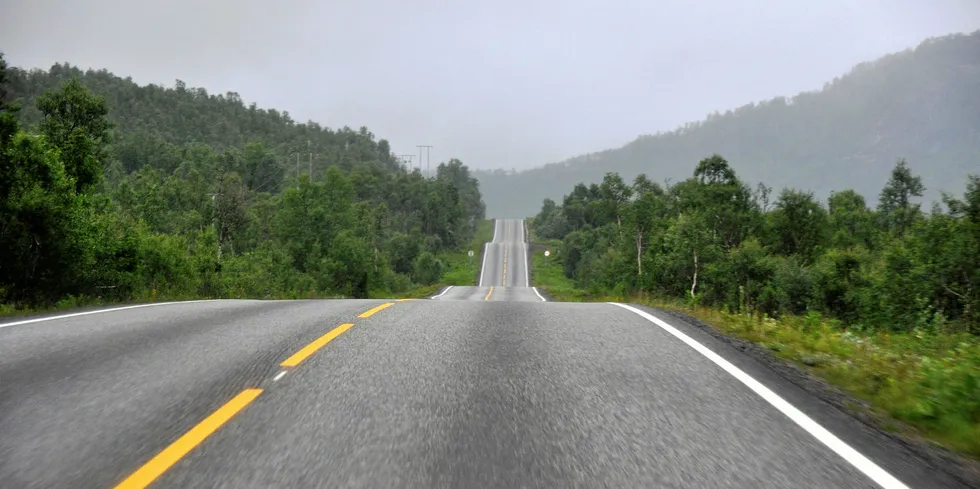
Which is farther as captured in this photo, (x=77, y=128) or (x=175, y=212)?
(x=175, y=212)

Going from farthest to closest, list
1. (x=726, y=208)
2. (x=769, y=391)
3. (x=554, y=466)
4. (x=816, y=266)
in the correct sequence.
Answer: (x=726, y=208)
(x=816, y=266)
(x=769, y=391)
(x=554, y=466)

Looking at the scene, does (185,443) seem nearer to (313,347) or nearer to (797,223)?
(313,347)

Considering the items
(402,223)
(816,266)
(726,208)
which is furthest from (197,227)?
(402,223)

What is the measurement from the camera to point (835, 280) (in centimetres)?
3862

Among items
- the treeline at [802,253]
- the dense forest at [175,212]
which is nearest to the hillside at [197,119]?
the dense forest at [175,212]

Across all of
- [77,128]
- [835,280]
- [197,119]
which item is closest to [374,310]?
[77,128]

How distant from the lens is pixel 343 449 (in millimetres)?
3426

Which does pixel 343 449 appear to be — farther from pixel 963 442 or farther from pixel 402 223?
pixel 402 223

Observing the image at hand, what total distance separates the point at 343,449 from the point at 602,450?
1.42 m

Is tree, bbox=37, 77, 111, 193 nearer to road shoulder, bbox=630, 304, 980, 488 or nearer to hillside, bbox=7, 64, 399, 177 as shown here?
road shoulder, bbox=630, 304, 980, 488

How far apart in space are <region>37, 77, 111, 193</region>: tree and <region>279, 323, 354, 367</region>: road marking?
1417cm

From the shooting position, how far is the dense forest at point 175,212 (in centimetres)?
1362

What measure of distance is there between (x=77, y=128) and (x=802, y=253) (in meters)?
46.8

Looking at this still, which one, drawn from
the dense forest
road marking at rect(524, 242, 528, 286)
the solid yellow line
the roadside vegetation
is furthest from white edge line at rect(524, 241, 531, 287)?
the solid yellow line
